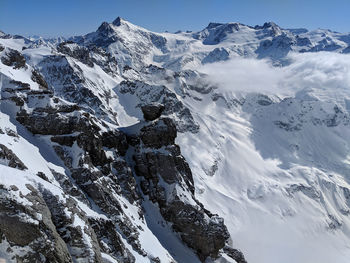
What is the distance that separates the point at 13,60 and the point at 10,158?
40.4 meters

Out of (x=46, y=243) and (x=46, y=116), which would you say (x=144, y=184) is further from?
(x=46, y=243)

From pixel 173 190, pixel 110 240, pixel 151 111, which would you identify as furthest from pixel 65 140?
pixel 151 111

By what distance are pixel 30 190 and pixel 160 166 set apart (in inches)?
1690

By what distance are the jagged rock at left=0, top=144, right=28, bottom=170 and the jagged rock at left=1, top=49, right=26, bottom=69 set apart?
36.4 metres

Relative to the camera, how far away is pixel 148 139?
285 ft

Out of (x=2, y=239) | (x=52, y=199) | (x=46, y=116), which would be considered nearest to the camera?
(x=2, y=239)

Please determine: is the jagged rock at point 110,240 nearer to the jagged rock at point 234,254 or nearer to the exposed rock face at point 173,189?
the exposed rock face at point 173,189

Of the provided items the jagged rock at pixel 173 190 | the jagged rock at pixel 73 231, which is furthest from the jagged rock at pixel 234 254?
the jagged rock at pixel 73 231

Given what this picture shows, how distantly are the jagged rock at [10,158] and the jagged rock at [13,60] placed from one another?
3636 centimetres

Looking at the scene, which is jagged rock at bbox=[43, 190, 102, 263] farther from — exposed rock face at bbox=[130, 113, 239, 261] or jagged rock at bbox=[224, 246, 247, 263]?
jagged rock at bbox=[224, 246, 247, 263]

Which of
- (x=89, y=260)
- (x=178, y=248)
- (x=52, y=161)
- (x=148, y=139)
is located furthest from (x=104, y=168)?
(x=89, y=260)

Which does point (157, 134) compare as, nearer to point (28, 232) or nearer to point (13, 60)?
point (13, 60)

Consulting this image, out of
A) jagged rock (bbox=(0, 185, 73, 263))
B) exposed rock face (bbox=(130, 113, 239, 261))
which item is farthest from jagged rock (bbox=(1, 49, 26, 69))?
jagged rock (bbox=(0, 185, 73, 263))

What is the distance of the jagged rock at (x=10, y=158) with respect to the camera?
5312 cm
